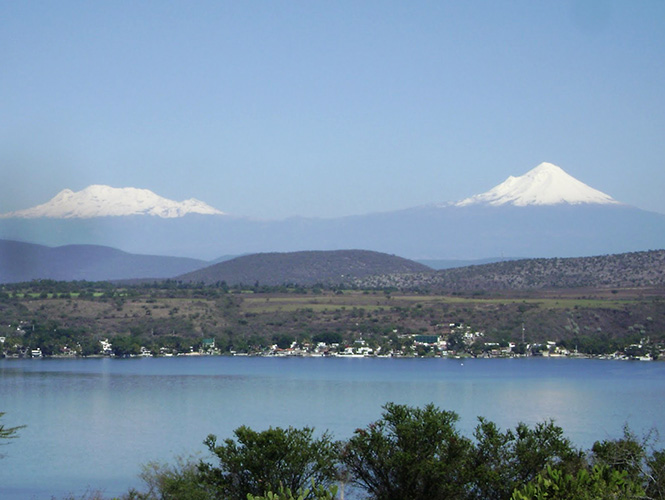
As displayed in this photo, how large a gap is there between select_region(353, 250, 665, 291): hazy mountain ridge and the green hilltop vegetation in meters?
0.50

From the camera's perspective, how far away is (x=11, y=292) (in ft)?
311

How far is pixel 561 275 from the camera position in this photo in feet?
361

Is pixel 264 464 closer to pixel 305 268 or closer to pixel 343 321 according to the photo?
pixel 343 321

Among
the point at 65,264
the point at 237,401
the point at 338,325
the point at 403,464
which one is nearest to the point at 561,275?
the point at 338,325

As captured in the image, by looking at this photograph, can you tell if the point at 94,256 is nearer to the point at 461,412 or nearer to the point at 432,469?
the point at 461,412

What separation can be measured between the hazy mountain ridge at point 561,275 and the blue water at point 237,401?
25781 mm

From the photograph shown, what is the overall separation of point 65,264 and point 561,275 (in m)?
55.7

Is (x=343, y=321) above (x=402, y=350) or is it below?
above

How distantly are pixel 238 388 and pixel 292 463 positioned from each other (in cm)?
3884

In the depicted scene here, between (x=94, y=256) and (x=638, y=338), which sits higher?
(x=94, y=256)

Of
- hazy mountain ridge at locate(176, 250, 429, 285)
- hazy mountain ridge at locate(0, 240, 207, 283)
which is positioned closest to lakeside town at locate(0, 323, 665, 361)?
hazy mountain ridge at locate(0, 240, 207, 283)

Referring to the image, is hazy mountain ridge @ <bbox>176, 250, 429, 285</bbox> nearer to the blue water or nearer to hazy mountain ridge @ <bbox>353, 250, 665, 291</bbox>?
hazy mountain ridge @ <bbox>353, 250, 665, 291</bbox>

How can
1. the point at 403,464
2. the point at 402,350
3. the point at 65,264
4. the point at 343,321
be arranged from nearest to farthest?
the point at 403,464
the point at 402,350
the point at 65,264
the point at 343,321

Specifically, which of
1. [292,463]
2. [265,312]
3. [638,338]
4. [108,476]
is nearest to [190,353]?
[265,312]
